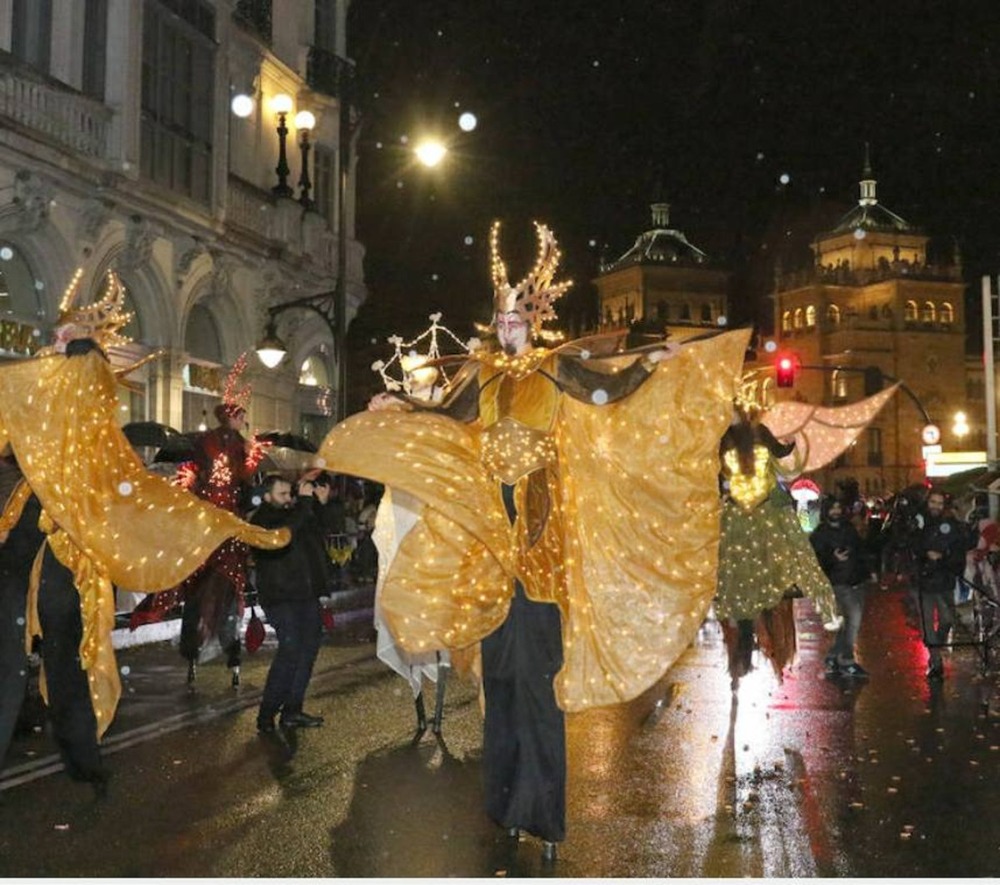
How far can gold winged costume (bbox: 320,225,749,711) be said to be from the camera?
23.7ft

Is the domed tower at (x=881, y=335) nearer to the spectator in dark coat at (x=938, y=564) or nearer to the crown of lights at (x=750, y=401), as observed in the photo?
the spectator in dark coat at (x=938, y=564)

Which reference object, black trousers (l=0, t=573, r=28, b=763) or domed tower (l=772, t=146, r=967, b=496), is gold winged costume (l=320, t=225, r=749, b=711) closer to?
black trousers (l=0, t=573, r=28, b=763)

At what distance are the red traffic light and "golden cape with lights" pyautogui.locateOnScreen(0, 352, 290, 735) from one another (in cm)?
2147

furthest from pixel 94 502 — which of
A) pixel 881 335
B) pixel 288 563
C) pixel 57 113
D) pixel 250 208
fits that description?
pixel 881 335

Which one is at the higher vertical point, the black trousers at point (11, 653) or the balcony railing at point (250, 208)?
the balcony railing at point (250, 208)

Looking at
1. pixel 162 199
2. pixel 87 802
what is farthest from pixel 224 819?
pixel 162 199

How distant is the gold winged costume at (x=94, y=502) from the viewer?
7953 millimetres

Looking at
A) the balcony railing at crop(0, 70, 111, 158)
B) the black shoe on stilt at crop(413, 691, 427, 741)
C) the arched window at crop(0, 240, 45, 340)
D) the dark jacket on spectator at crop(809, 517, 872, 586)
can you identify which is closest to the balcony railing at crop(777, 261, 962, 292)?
the balcony railing at crop(0, 70, 111, 158)

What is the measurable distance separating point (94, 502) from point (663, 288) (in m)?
141

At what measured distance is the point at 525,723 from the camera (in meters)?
7.03

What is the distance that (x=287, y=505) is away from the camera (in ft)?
34.8

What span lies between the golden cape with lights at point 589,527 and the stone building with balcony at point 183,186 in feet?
45.6

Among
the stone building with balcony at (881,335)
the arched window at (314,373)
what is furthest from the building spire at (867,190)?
the arched window at (314,373)

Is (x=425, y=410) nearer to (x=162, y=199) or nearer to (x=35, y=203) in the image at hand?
(x=35, y=203)
